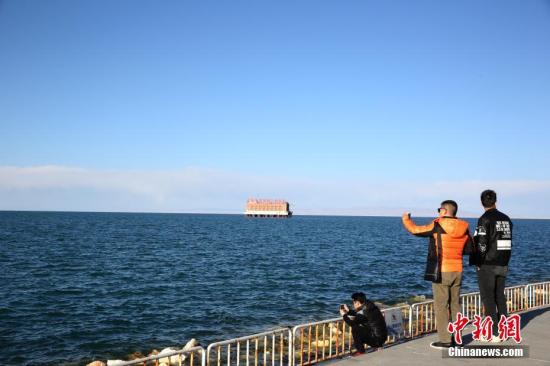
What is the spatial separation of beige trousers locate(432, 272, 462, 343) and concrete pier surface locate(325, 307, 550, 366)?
1.46 ft

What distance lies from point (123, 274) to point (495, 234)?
102ft

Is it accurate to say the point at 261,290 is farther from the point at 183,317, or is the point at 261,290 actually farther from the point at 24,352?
the point at 24,352

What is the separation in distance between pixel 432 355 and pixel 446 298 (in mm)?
1031

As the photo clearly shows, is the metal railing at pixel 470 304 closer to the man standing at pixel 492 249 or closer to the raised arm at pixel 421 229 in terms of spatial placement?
the man standing at pixel 492 249

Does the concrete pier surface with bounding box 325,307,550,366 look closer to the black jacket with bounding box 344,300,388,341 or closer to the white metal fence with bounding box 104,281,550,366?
the black jacket with bounding box 344,300,388,341

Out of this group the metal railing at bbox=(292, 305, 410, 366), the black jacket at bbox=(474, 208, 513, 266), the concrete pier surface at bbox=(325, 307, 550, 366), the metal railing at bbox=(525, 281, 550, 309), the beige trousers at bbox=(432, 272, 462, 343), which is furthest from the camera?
the metal railing at bbox=(525, 281, 550, 309)

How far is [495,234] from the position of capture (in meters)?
7.95

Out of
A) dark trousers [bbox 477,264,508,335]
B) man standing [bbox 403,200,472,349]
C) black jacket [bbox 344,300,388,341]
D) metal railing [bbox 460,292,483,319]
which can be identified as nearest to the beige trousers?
man standing [bbox 403,200,472,349]

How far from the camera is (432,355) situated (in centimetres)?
780

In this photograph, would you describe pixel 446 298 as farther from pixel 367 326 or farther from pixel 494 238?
pixel 367 326

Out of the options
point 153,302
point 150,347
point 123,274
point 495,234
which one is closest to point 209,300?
point 153,302

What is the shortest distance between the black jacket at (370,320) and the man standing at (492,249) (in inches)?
77.2

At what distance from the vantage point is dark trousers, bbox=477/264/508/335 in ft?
26.6

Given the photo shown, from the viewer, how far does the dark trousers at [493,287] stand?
8.09m
